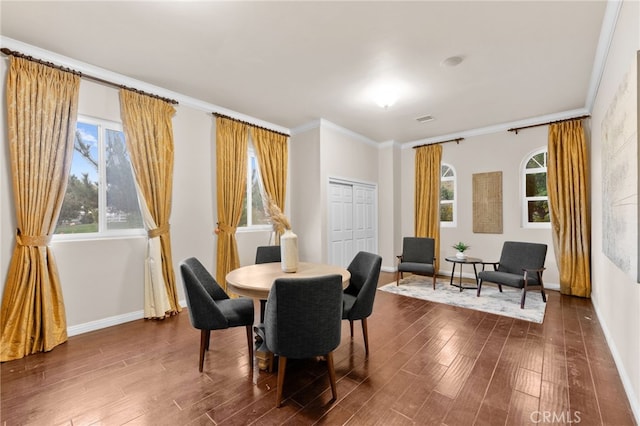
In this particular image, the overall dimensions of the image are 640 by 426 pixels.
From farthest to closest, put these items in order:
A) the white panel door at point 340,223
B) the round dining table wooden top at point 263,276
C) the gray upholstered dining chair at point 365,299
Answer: the white panel door at point 340,223
the gray upholstered dining chair at point 365,299
the round dining table wooden top at point 263,276

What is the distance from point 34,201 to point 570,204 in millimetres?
6725

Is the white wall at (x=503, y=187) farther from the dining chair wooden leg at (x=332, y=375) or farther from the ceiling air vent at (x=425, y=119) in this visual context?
the dining chair wooden leg at (x=332, y=375)

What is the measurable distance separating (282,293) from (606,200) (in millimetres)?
3077

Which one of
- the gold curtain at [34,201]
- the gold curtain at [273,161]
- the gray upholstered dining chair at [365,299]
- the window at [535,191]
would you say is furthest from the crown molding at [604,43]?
the gold curtain at [34,201]

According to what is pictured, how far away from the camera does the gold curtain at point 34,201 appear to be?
2557 mm

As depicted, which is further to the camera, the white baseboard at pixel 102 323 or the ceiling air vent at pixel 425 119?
the ceiling air vent at pixel 425 119

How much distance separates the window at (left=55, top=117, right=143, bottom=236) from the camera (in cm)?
306

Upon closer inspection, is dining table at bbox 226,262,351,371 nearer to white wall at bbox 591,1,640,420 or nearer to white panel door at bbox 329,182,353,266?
white wall at bbox 591,1,640,420

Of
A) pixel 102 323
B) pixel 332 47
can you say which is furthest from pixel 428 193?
pixel 102 323

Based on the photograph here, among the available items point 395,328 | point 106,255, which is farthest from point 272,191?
point 395,328

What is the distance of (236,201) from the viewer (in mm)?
4289

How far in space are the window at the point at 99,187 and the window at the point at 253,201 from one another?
5.06 feet

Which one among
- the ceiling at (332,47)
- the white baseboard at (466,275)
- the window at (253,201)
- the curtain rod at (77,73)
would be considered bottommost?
the white baseboard at (466,275)

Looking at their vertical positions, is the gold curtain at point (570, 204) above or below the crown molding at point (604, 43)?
below
